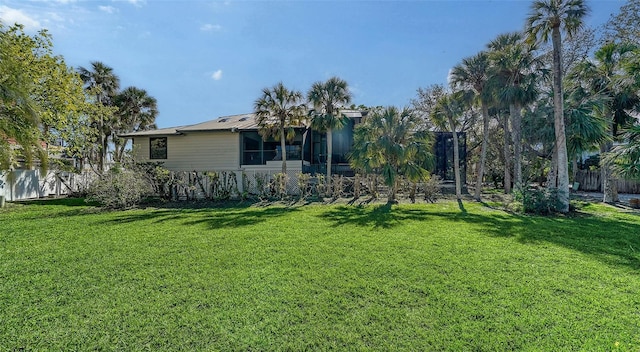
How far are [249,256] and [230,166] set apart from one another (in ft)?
46.0

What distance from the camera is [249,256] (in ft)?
17.7

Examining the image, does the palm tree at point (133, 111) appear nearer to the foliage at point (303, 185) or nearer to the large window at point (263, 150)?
the large window at point (263, 150)

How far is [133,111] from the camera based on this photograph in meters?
26.0

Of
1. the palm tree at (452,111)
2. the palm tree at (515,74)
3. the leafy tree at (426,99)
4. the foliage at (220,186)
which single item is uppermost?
the leafy tree at (426,99)

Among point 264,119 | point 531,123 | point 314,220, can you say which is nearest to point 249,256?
point 314,220

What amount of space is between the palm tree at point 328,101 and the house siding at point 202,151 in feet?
18.9

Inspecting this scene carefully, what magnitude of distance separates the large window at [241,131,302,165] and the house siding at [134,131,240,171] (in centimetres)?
67

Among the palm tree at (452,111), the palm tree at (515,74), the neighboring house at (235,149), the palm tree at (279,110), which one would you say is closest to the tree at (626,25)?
the palm tree at (515,74)

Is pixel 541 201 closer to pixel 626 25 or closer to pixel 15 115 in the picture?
pixel 626 25

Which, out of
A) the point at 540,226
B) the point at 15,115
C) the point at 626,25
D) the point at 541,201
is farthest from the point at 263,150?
the point at 626,25

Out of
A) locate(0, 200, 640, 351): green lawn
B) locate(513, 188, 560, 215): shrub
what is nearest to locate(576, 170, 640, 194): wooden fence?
locate(513, 188, 560, 215): shrub

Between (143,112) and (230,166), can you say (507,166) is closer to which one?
(230,166)

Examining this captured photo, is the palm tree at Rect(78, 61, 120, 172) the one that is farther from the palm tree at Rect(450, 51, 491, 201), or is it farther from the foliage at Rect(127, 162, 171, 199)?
the palm tree at Rect(450, 51, 491, 201)

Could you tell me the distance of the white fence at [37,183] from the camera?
48.1 feet
